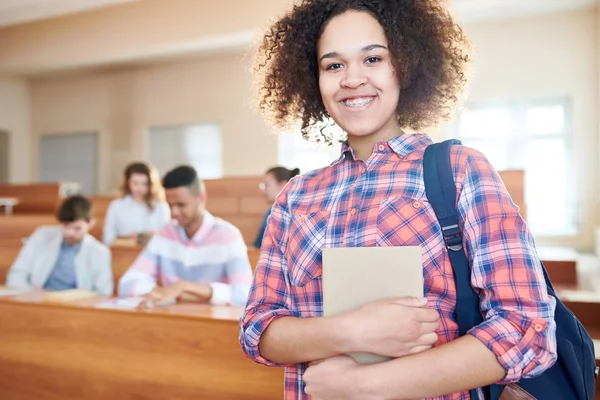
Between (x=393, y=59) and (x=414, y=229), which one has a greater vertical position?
(x=393, y=59)

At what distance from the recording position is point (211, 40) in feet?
22.9

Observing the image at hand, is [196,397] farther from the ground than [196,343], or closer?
closer

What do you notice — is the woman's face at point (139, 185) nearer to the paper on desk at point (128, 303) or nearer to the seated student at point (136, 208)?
the seated student at point (136, 208)

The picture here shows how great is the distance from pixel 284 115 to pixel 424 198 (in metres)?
0.45

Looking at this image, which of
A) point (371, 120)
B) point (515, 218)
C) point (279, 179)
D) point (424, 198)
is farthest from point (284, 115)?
point (279, 179)

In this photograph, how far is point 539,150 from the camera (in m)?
6.91

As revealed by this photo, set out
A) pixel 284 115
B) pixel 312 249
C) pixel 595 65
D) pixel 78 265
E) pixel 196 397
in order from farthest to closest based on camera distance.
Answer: pixel 595 65, pixel 78 265, pixel 196 397, pixel 284 115, pixel 312 249

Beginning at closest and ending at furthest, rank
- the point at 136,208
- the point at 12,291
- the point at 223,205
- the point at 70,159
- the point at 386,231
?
the point at 386,231
the point at 12,291
the point at 136,208
the point at 223,205
the point at 70,159

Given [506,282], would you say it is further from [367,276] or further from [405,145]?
[405,145]

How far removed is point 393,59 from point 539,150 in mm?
6706

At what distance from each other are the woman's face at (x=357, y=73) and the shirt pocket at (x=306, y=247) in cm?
15

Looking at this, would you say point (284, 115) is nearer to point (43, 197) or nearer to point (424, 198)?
point (424, 198)

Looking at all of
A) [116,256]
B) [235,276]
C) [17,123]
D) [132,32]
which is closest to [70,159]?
[17,123]

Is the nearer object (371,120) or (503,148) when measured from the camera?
(371,120)
